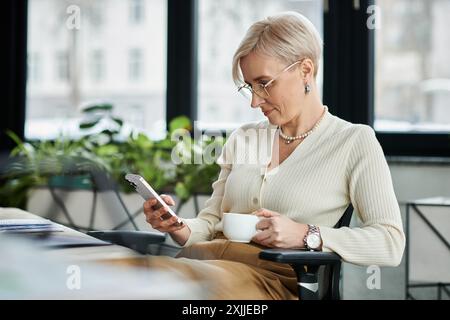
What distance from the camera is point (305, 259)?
48.1 inches

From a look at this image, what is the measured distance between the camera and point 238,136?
151cm

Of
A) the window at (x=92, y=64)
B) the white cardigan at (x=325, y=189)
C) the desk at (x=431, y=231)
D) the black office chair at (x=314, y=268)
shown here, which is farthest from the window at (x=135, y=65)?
the black office chair at (x=314, y=268)

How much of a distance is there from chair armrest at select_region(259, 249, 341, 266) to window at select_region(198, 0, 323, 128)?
3.66ft

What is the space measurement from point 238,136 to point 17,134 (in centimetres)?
154

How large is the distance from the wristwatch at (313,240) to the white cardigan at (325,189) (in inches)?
0.4

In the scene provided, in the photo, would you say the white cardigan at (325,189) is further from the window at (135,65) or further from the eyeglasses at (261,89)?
the window at (135,65)

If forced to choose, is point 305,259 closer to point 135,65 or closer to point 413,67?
point 413,67

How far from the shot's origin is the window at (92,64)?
2.70 metres

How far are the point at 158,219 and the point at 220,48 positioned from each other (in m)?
1.33

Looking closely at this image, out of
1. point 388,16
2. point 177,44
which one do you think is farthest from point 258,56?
point 177,44

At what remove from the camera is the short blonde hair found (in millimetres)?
1339

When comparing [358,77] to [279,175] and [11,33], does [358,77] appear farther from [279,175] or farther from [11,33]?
[11,33]

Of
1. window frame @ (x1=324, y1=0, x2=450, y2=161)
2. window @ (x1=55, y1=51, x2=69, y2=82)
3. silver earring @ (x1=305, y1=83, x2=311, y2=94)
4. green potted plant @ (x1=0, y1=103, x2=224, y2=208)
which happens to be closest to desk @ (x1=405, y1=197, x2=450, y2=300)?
window frame @ (x1=324, y1=0, x2=450, y2=161)

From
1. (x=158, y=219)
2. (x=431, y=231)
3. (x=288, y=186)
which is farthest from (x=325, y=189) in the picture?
(x=431, y=231)
